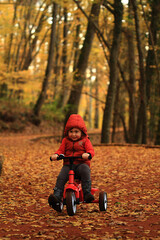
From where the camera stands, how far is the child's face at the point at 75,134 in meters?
5.12

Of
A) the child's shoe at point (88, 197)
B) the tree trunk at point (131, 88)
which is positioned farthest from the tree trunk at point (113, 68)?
the child's shoe at point (88, 197)

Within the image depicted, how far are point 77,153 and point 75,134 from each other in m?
0.29

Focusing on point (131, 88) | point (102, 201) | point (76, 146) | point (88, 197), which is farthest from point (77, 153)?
point (131, 88)

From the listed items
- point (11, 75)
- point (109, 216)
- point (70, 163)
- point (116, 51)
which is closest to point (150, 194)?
point (109, 216)

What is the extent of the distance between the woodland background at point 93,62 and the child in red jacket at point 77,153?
9.33 metres

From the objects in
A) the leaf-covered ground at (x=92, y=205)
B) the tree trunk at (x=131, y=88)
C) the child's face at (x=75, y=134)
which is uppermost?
the tree trunk at (x=131, y=88)

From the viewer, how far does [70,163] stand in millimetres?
5012

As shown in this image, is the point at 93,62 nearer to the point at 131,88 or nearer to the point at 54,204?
the point at 131,88

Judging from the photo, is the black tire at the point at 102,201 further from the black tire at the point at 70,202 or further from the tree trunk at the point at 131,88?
the tree trunk at the point at 131,88

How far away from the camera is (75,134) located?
16.8ft

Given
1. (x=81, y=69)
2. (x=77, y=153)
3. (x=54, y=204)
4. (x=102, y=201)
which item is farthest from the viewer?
(x=81, y=69)

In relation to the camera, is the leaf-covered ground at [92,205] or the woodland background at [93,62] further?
the woodland background at [93,62]

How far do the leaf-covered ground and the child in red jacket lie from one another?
0.41m

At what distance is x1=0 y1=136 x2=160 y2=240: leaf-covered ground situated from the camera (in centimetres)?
408
